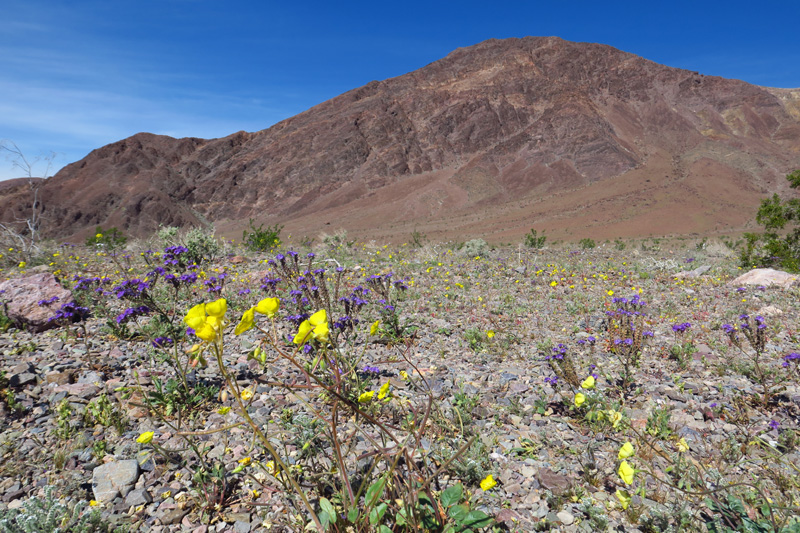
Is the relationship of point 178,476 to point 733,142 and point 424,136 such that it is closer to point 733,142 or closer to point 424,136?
point 424,136

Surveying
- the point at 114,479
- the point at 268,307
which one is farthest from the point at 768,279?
the point at 114,479

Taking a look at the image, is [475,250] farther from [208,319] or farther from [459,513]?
[208,319]

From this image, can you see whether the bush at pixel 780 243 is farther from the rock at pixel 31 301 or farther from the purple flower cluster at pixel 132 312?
the rock at pixel 31 301

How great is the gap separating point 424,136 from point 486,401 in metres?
69.0

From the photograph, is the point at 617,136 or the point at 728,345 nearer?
the point at 728,345

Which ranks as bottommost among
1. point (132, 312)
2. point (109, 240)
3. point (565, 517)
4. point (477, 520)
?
point (565, 517)

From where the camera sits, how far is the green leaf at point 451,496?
1.83 m

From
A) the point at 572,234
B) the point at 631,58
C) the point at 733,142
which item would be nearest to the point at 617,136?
the point at 733,142

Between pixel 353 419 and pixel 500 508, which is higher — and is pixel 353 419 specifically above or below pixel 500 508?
above

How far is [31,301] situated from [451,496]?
5.86m

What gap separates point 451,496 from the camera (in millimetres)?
1848

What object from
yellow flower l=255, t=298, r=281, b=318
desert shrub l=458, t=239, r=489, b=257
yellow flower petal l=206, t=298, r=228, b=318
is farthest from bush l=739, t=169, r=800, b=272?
yellow flower petal l=206, t=298, r=228, b=318

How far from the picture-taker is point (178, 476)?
2.60 m

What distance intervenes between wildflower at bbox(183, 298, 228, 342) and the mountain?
44044 mm
